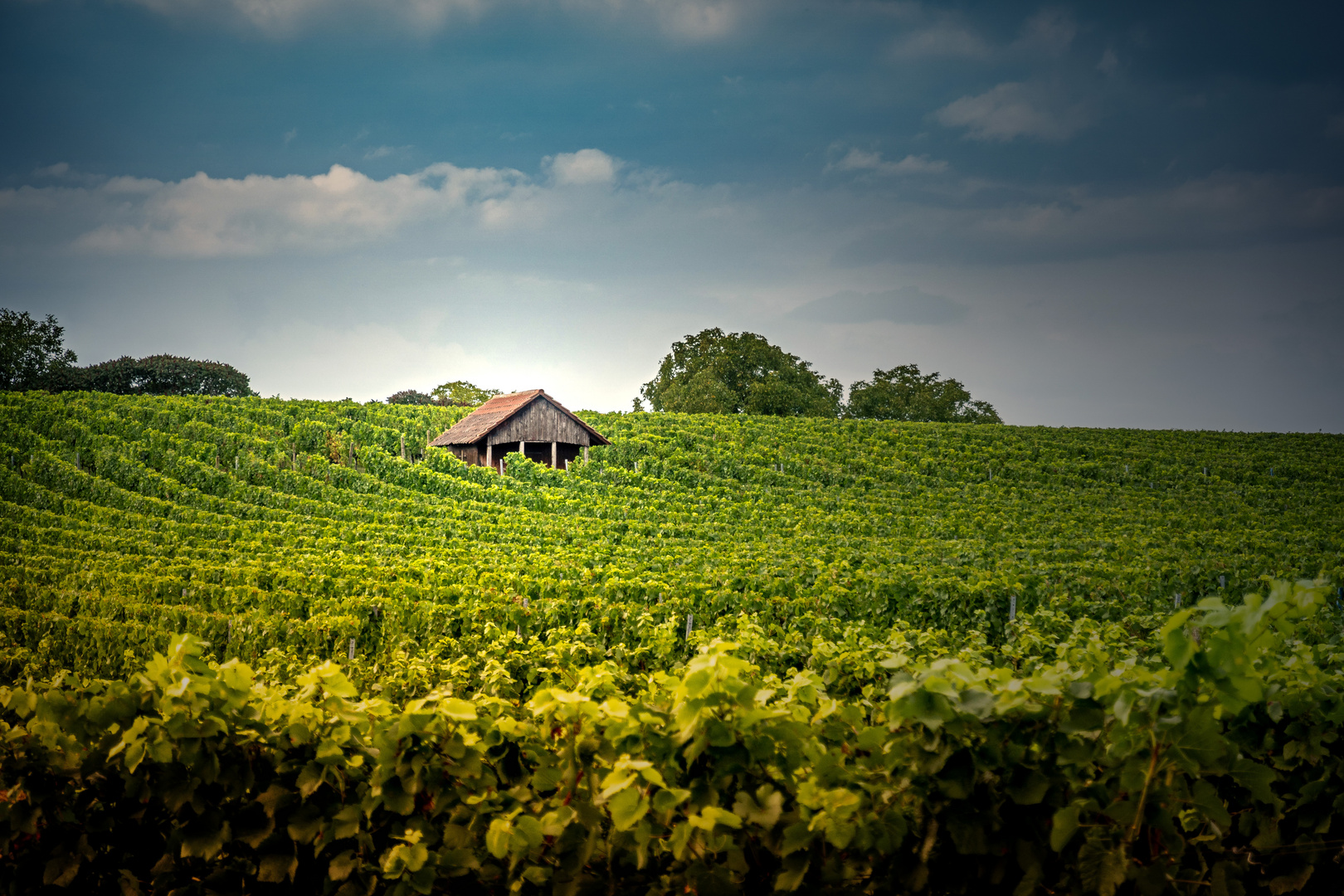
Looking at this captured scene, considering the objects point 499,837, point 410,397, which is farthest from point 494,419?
point 410,397

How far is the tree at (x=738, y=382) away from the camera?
2388 inches

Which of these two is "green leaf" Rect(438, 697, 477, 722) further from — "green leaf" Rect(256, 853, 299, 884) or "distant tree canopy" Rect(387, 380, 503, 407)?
"distant tree canopy" Rect(387, 380, 503, 407)

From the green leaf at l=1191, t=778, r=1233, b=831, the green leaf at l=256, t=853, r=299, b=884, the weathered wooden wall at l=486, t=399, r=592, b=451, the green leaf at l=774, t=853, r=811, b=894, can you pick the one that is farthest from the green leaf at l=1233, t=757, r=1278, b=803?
the weathered wooden wall at l=486, t=399, r=592, b=451

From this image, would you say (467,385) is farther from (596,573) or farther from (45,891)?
(45,891)

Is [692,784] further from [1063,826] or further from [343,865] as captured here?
[343,865]

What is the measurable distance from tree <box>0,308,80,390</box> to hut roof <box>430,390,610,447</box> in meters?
45.8

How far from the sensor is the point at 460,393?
72750 mm

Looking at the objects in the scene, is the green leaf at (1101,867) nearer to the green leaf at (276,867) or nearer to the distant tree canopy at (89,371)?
the green leaf at (276,867)

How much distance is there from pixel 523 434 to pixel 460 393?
1690 inches

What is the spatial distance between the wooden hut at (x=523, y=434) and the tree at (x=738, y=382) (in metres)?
25.0

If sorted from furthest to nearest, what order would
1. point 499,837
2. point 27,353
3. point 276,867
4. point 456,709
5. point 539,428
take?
point 27,353, point 539,428, point 276,867, point 456,709, point 499,837

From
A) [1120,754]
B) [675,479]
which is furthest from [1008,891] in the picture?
[675,479]

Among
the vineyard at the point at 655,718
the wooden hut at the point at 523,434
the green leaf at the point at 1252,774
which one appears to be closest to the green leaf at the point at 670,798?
the vineyard at the point at 655,718

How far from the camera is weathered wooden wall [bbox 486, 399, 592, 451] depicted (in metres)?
32.2
